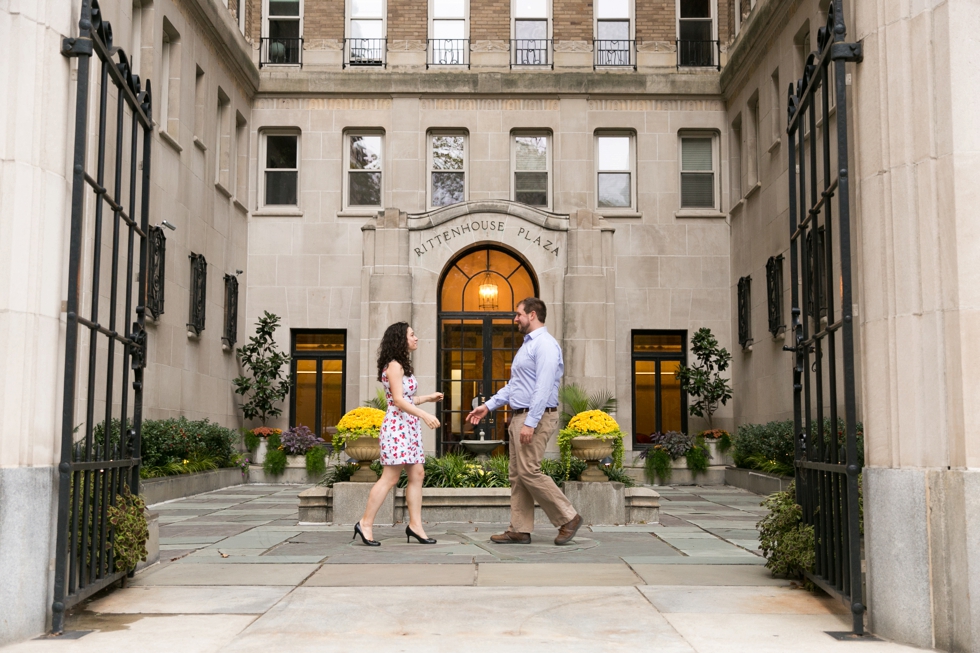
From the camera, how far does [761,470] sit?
18062mm

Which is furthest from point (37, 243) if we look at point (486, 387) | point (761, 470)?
point (486, 387)

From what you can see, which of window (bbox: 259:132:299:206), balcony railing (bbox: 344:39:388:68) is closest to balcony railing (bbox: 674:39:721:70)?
balcony railing (bbox: 344:39:388:68)

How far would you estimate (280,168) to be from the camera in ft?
79.0

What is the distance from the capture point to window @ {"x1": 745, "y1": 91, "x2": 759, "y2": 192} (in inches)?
855

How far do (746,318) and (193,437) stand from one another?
38.2 ft

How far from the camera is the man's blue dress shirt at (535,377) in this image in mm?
9055

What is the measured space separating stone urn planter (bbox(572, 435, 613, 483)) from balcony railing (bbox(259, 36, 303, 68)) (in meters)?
16.0

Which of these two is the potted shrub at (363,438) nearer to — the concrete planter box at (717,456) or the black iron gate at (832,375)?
the black iron gate at (832,375)

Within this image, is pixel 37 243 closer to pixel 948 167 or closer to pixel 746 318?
pixel 948 167

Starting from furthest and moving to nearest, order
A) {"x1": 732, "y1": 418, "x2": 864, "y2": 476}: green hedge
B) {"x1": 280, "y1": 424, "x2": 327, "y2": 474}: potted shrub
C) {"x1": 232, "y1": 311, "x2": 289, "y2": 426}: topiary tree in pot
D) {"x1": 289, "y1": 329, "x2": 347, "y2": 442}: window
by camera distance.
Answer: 1. {"x1": 289, "y1": 329, "x2": 347, "y2": 442}: window
2. {"x1": 232, "y1": 311, "x2": 289, "y2": 426}: topiary tree in pot
3. {"x1": 280, "y1": 424, "x2": 327, "y2": 474}: potted shrub
4. {"x1": 732, "y1": 418, "x2": 864, "y2": 476}: green hedge

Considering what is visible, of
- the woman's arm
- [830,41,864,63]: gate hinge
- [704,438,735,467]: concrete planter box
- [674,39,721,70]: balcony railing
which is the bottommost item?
[704,438,735,467]: concrete planter box

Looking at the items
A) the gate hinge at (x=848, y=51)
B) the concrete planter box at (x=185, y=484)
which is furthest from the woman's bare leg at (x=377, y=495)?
the gate hinge at (x=848, y=51)

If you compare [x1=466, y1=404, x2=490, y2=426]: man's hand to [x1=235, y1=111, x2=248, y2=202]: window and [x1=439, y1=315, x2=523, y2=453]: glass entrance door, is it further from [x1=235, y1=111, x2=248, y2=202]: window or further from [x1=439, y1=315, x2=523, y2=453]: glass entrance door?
[x1=235, y1=111, x2=248, y2=202]: window

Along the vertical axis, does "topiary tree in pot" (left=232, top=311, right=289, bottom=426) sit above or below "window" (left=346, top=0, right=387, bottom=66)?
below
